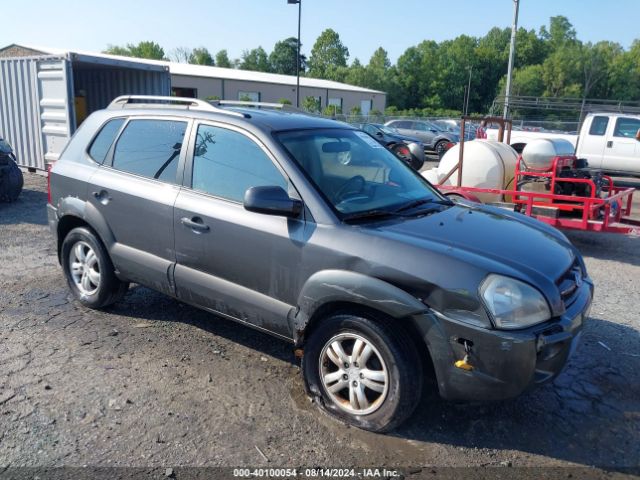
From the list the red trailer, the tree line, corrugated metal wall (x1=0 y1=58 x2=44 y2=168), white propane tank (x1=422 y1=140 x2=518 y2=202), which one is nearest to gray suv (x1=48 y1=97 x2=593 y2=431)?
the red trailer

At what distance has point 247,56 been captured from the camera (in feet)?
336

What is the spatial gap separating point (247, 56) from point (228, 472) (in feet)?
349

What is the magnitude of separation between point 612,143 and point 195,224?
548 inches

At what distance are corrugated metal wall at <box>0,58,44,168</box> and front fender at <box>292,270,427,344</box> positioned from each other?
11.4 metres

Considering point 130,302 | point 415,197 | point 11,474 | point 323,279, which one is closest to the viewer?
point 11,474

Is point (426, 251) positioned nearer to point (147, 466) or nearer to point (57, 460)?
point (147, 466)

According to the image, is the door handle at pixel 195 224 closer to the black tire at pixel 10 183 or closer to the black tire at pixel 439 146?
the black tire at pixel 10 183

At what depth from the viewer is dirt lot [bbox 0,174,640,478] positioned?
3.06 metres

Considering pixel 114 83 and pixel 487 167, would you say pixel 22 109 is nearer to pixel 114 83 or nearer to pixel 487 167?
pixel 114 83

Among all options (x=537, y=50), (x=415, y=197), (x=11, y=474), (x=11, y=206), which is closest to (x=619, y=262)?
(x=415, y=197)

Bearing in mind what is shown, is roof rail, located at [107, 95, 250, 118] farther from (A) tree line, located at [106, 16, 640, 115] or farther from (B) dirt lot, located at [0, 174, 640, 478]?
(A) tree line, located at [106, 16, 640, 115]

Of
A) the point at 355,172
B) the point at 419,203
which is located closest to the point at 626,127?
the point at 419,203

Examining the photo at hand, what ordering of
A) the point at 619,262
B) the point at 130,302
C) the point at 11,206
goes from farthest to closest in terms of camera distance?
the point at 11,206
the point at 619,262
the point at 130,302

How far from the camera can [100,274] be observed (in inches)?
187
